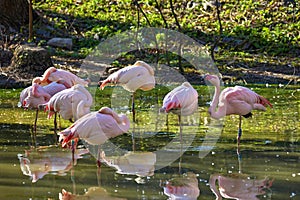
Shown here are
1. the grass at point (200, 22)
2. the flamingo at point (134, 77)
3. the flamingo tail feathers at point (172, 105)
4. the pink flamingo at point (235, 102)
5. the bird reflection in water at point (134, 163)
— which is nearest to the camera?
the bird reflection in water at point (134, 163)

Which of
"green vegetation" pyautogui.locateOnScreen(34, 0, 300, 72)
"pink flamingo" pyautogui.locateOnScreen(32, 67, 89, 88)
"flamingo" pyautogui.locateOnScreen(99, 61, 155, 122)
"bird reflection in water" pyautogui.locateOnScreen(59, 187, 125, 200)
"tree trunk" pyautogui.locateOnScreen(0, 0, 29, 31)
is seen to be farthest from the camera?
"tree trunk" pyautogui.locateOnScreen(0, 0, 29, 31)

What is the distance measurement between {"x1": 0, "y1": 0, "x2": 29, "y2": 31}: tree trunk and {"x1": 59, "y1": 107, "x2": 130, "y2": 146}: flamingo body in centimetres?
961

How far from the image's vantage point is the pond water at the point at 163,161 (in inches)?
230

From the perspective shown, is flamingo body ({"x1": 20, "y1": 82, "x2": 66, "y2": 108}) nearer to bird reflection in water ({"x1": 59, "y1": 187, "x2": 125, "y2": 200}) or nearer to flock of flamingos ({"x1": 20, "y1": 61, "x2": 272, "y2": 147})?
flock of flamingos ({"x1": 20, "y1": 61, "x2": 272, "y2": 147})

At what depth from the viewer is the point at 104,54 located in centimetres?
1518

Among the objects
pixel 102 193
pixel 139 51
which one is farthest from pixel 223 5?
pixel 102 193

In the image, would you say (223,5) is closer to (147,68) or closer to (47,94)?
(147,68)

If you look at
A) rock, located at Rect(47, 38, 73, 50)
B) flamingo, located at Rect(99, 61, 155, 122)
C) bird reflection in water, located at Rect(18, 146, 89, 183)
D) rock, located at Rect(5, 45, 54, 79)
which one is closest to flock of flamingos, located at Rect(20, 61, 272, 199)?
flamingo, located at Rect(99, 61, 155, 122)

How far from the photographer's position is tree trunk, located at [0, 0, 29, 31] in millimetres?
16141

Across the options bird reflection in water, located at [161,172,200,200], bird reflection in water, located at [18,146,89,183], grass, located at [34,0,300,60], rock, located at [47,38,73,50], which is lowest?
bird reflection in water, located at [161,172,200,200]

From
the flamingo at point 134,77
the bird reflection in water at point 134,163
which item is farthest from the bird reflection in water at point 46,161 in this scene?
the flamingo at point 134,77

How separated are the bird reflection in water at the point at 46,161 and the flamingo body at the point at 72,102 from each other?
500mm

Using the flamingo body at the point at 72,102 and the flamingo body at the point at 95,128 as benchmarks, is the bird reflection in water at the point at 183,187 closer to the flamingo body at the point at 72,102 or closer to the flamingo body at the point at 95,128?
the flamingo body at the point at 95,128

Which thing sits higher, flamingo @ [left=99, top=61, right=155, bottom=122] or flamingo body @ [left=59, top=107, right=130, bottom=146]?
flamingo @ [left=99, top=61, right=155, bottom=122]
